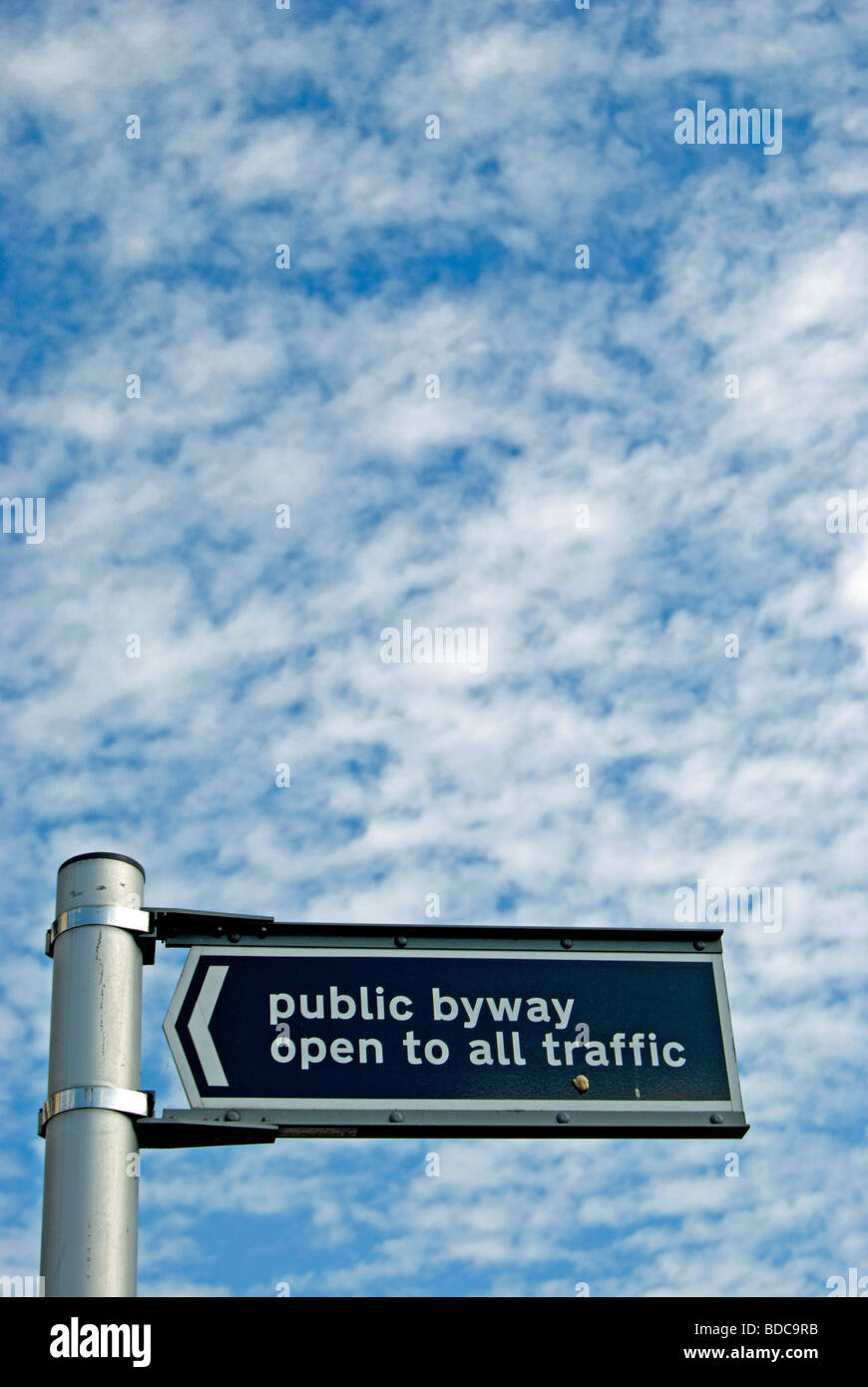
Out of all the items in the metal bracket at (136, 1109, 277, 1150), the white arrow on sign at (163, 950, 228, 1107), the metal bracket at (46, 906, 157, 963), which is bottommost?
the metal bracket at (136, 1109, 277, 1150)

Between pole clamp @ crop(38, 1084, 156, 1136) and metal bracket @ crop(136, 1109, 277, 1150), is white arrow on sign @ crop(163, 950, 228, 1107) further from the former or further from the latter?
pole clamp @ crop(38, 1084, 156, 1136)

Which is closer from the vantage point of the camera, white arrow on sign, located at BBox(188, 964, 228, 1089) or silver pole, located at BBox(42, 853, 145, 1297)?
silver pole, located at BBox(42, 853, 145, 1297)

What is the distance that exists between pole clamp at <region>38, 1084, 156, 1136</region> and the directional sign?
0.23 meters

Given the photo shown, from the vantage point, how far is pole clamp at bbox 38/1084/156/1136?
4.54m

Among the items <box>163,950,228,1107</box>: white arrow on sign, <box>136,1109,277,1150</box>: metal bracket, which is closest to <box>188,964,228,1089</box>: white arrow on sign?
<box>163,950,228,1107</box>: white arrow on sign

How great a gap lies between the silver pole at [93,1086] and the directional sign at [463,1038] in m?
0.25

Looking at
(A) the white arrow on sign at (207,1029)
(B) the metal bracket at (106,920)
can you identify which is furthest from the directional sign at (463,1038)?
(B) the metal bracket at (106,920)

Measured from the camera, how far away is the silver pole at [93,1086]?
441 cm

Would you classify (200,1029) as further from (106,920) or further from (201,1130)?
(106,920)

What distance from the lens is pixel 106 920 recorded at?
15.6 feet

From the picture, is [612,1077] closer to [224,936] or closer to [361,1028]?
[361,1028]
